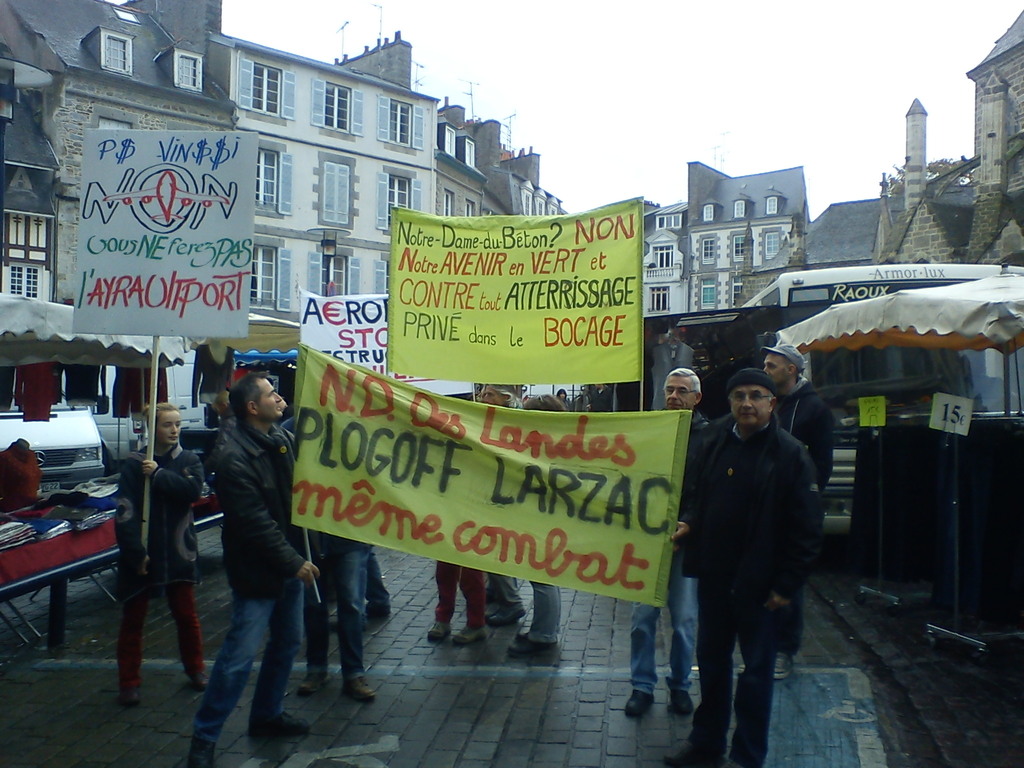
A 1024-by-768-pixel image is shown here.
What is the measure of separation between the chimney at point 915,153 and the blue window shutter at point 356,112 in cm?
2382

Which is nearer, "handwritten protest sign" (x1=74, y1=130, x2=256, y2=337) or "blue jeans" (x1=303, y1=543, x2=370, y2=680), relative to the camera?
"blue jeans" (x1=303, y1=543, x2=370, y2=680)

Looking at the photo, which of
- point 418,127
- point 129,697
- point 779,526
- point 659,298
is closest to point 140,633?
point 129,697

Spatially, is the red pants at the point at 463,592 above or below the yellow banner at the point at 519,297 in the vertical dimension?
below

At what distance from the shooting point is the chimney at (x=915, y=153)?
41719 millimetres

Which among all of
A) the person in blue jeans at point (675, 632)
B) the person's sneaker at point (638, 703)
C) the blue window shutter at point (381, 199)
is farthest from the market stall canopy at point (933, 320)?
the blue window shutter at point (381, 199)

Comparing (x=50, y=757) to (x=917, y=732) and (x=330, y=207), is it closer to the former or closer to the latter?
(x=917, y=732)

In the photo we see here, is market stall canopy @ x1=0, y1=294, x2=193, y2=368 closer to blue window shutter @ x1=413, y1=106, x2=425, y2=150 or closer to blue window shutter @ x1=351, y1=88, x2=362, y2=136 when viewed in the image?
blue window shutter @ x1=351, y1=88, x2=362, y2=136

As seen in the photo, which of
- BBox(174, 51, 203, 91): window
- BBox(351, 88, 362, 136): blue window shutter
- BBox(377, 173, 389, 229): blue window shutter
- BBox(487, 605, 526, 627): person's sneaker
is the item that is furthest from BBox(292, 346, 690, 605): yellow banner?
BBox(351, 88, 362, 136): blue window shutter

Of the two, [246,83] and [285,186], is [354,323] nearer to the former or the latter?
[285,186]

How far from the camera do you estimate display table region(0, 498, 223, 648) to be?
6.05 m

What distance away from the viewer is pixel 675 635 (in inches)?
207

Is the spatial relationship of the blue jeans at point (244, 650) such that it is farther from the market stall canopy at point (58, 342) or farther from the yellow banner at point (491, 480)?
the market stall canopy at point (58, 342)

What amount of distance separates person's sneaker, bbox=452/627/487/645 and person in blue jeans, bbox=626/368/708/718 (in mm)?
1626

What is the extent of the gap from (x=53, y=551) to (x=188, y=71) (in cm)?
2908
